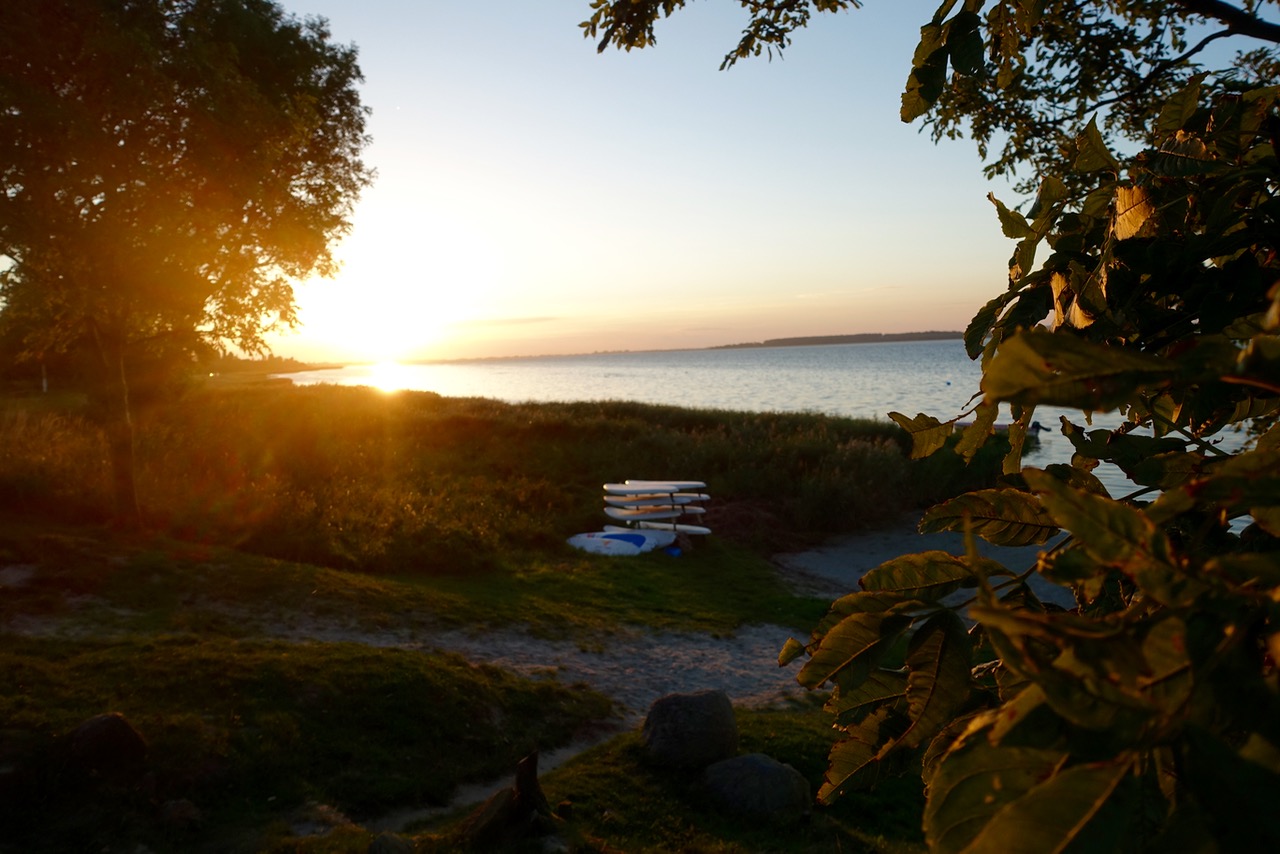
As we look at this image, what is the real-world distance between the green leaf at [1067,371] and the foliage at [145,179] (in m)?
12.9

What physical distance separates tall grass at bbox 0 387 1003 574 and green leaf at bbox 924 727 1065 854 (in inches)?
528

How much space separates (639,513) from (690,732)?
1100 centimetres

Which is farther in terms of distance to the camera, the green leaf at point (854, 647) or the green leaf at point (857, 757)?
the green leaf at point (857, 757)

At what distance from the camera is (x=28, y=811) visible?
5.27 meters

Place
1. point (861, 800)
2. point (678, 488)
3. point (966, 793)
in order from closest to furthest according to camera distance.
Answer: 1. point (966, 793)
2. point (861, 800)
3. point (678, 488)

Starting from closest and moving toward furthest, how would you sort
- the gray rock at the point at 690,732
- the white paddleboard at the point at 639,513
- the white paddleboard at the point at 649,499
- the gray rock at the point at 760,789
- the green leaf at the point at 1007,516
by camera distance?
the green leaf at the point at 1007,516 → the gray rock at the point at 760,789 → the gray rock at the point at 690,732 → the white paddleboard at the point at 639,513 → the white paddleboard at the point at 649,499

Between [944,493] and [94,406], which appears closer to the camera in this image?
[944,493]

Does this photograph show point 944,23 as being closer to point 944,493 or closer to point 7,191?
point 7,191

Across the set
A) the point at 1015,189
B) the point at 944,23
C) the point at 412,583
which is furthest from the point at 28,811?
the point at 1015,189

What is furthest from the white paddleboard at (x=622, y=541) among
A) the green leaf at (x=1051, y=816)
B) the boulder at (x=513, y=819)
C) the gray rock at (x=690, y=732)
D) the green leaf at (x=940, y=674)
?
the green leaf at (x=1051, y=816)

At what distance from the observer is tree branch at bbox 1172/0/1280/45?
218 cm

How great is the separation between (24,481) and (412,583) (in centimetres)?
633

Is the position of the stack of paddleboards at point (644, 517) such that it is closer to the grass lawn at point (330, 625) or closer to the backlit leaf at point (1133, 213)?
the grass lawn at point (330, 625)

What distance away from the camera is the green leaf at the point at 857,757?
1.11 metres
